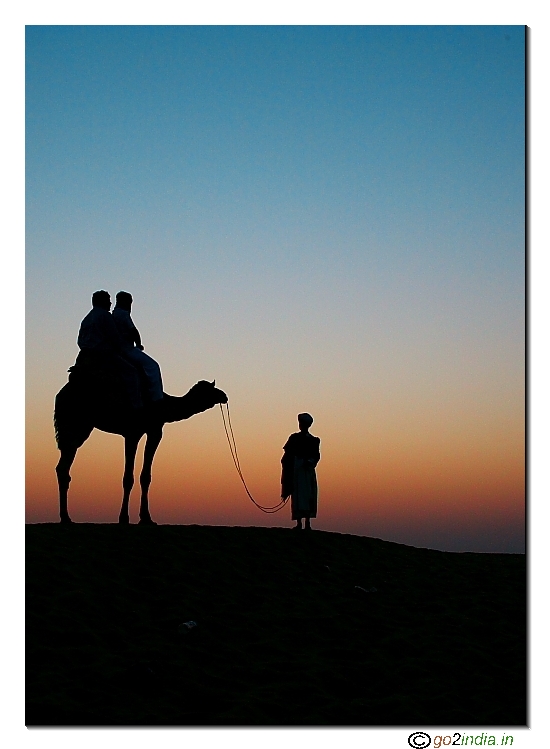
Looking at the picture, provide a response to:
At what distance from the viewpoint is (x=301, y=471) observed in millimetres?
18375

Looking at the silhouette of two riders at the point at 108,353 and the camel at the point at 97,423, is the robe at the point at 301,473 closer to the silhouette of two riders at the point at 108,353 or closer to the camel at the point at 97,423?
the camel at the point at 97,423

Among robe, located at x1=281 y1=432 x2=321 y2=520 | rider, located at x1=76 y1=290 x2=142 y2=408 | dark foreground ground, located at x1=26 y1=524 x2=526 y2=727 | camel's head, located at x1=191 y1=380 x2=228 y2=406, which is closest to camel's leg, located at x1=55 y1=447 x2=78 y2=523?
dark foreground ground, located at x1=26 y1=524 x2=526 y2=727

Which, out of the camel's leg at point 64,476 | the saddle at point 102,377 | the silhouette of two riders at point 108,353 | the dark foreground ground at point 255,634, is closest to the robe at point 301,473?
the dark foreground ground at point 255,634

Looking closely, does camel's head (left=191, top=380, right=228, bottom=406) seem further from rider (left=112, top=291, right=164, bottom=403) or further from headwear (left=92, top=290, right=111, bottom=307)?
headwear (left=92, top=290, right=111, bottom=307)

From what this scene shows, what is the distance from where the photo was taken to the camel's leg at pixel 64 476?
16.6 meters

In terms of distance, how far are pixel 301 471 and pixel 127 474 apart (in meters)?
3.24

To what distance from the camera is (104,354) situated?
16.7m

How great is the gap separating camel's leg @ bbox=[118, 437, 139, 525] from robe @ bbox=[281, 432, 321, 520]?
2.95 meters

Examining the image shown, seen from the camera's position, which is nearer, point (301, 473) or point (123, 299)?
point (123, 299)

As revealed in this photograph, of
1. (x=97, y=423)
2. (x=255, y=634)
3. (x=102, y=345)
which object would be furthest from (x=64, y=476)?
(x=255, y=634)

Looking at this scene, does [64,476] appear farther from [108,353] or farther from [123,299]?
[123,299]

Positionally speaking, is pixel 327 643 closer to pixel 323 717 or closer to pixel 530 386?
pixel 323 717

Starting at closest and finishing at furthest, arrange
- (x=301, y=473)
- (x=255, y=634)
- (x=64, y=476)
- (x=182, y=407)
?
(x=255, y=634) < (x=64, y=476) < (x=182, y=407) < (x=301, y=473)
